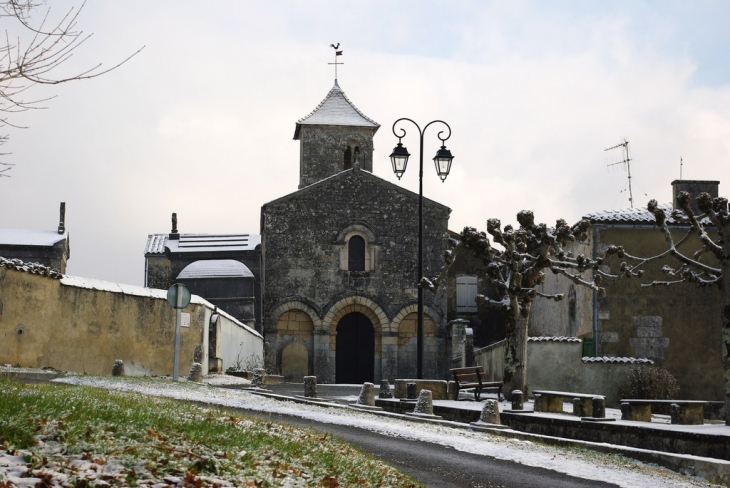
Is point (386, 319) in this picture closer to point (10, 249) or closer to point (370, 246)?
point (370, 246)

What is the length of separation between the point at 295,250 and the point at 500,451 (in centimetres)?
2965

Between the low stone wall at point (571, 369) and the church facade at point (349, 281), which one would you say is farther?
the church facade at point (349, 281)

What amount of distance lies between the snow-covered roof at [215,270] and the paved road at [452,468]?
132 feet

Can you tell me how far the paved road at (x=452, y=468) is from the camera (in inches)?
424

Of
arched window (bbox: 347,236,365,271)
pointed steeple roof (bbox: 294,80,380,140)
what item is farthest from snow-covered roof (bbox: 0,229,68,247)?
arched window (bbox: 347,236,365,271)

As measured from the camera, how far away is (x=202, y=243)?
58844mm

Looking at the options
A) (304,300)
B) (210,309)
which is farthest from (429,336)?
(210,309)

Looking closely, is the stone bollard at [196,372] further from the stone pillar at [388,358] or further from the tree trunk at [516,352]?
the stone pillar at [388,358]

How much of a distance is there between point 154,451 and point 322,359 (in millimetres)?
32690

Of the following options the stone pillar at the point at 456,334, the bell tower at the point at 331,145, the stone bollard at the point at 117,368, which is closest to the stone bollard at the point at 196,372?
the stone bollard at the point at 117,368

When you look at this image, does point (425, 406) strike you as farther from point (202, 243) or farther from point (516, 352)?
point (202, 243)

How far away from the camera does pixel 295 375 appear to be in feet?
136

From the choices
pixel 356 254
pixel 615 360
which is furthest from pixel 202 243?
pixel 615 360

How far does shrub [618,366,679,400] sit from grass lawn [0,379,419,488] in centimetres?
1570
